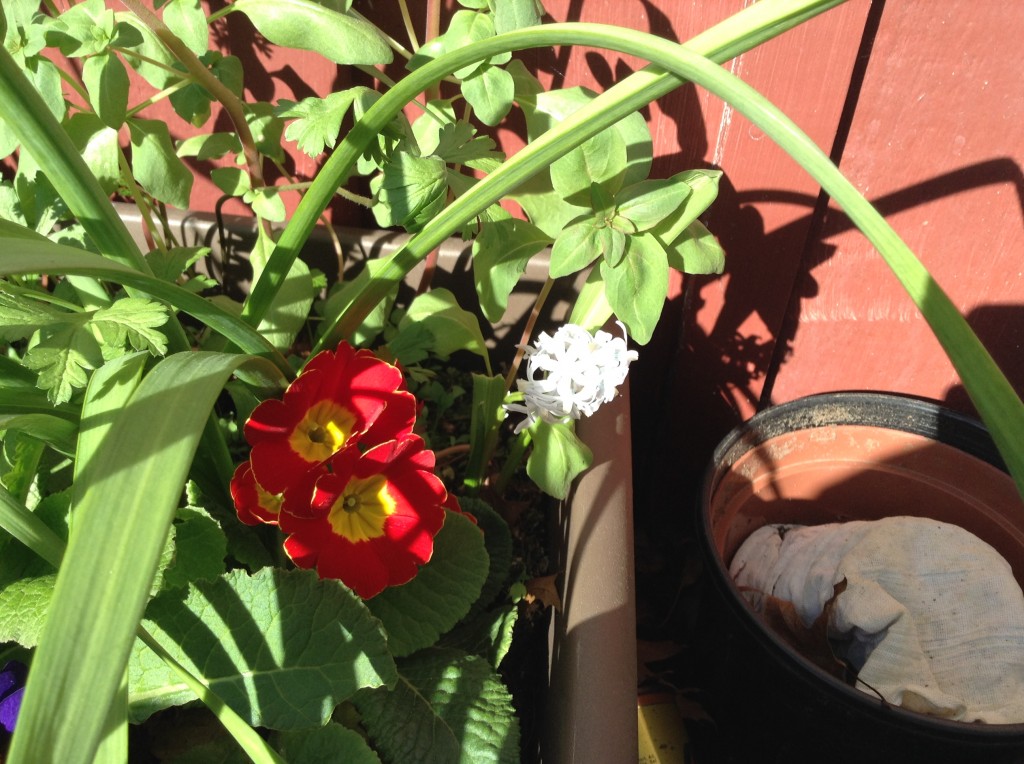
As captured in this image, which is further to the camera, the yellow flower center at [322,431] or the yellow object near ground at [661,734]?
the yellow object near ground at [661,734]

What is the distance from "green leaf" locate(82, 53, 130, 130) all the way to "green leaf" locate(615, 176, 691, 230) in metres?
0.41

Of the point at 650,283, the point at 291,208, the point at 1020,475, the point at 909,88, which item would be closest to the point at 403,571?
the point at 650,283

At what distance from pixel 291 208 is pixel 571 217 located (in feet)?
1.53

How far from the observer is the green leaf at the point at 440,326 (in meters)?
0.78

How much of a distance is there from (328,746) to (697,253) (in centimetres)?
48

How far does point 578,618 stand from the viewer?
0.67m

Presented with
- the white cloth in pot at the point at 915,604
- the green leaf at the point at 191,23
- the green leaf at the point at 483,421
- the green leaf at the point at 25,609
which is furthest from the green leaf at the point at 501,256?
the white cloth in pot at the point at 915,604

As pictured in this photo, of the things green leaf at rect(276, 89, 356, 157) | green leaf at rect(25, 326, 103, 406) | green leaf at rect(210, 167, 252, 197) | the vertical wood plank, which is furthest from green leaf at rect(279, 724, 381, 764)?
the vertical wood plank

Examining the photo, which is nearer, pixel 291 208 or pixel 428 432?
Result: pixel 428 432

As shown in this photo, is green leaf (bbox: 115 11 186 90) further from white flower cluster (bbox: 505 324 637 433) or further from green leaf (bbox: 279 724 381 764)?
green leaf (bbox: 279 724 381 764)

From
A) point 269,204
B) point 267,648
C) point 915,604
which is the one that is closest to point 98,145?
point 269,204

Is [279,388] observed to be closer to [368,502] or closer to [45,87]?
[368,502]

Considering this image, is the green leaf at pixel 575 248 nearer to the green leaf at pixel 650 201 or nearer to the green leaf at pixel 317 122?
A: the green leaf at pixel 650 201

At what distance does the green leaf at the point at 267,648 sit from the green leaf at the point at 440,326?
0.26m
